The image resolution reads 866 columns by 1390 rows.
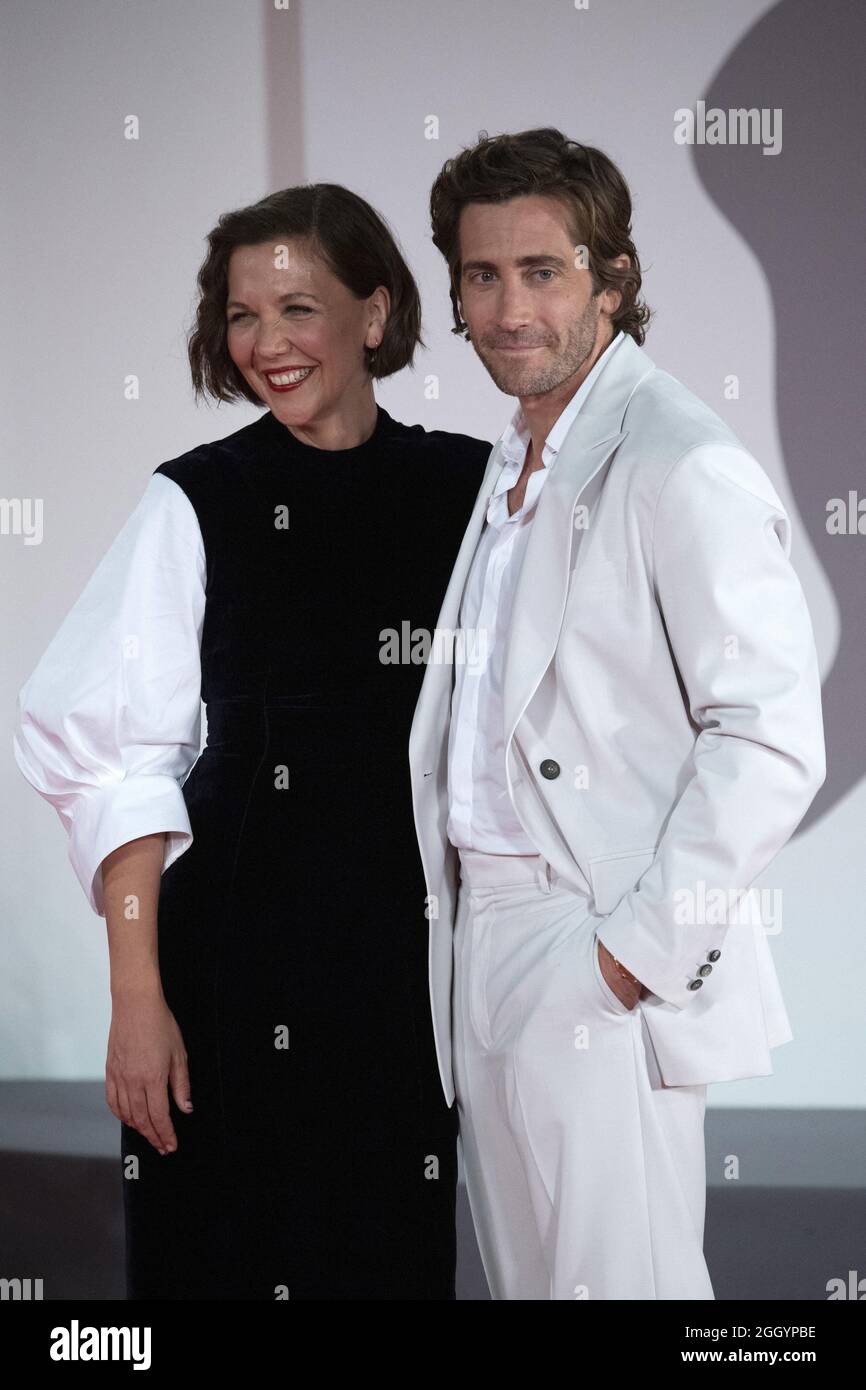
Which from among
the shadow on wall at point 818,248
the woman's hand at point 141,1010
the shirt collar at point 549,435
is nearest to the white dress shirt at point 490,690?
the shirt collar at point 549,435

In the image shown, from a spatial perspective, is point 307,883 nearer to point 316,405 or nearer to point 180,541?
point 180,541

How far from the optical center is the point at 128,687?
79.1 inches

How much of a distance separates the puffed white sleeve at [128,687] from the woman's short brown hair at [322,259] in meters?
0.22

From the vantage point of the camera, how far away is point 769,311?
330cm

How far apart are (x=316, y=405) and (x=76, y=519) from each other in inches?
→ 63.0

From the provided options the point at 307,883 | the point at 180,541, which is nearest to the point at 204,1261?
the point at 307,883

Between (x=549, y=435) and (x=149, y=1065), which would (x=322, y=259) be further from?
(x=149, y=1065)

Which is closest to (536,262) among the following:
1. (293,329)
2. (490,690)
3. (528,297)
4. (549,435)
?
(528,297)

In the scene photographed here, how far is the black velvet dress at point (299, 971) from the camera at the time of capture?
1.99 m

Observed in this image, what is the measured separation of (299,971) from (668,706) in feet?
2.02

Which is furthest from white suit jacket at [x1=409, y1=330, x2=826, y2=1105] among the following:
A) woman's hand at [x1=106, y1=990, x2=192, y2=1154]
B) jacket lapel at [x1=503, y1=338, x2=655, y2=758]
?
woman's hand at [x1=106, y1=990, x2=192, y2=1154]

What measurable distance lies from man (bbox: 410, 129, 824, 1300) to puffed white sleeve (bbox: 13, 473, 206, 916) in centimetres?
35

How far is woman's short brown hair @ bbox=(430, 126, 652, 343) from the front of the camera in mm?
2008

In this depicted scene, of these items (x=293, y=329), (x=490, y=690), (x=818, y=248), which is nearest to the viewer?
(x=490, y=690)
